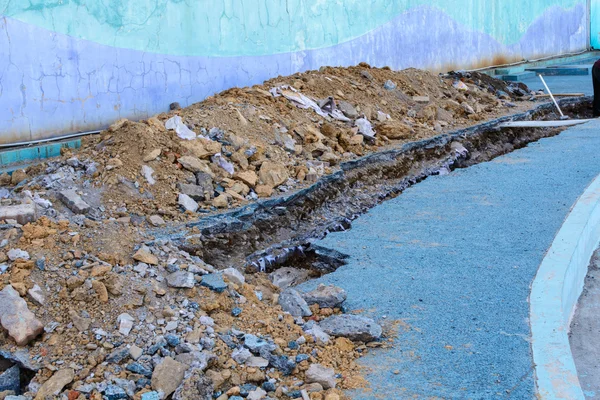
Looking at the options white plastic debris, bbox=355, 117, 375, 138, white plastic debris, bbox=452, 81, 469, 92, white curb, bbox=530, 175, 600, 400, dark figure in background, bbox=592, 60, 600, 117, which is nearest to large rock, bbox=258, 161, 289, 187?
white plastic debris, bbox=355, 117, 375, 138

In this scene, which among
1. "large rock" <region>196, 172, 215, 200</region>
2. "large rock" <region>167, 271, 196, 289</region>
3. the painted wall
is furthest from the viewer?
the painted wall

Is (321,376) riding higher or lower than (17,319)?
lower

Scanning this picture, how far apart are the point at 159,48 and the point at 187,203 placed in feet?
9.27

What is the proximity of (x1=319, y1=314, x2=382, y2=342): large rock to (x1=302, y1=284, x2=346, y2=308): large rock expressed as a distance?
11.1 inches

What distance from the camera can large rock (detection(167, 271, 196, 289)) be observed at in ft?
12.8

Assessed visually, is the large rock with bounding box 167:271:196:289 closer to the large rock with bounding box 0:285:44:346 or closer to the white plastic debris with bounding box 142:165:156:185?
the large rock with bounding box 0:285:44:346

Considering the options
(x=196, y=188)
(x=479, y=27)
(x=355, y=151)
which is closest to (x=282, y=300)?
(x=196, y=188)

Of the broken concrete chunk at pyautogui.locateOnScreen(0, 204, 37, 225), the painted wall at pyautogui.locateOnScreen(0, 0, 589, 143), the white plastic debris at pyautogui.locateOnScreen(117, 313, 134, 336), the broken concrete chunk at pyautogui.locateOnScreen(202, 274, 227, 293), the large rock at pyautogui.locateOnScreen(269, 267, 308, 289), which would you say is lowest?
the large rock at pyautogui.locateOnScreen(269, 267, 308, 289)

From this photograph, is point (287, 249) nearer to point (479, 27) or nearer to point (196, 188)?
point (196, 188)

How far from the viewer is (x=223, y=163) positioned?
20.7 feet

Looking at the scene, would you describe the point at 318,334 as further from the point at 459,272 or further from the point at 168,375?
the point at 459,272

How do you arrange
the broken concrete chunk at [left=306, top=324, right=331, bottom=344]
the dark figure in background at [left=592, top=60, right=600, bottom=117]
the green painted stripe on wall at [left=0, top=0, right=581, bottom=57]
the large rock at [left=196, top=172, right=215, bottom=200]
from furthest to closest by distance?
the dark figure in background at [left=592, top=60, right=600, bottom=117], the green painted stripe on wall at [left=0, top=0, right=581, bottom=57], the large rock at [left=196, top=172, right=215, bottom=200], the broken concrete chunk at [left=306, top=324, right=331, bottom=344]

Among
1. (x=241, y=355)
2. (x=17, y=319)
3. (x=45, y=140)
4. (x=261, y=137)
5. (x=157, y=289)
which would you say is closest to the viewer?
(x=241, y=355)

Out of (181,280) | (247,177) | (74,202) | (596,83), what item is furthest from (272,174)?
(596,83)
